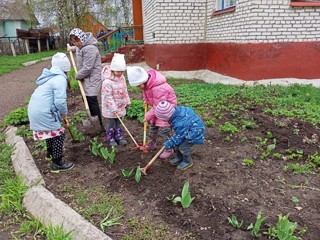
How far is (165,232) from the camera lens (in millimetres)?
2199

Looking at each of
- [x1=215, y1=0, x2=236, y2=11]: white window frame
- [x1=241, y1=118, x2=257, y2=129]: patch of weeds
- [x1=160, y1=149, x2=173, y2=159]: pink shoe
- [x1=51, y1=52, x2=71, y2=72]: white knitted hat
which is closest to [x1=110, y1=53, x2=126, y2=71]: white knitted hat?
[x1=51, y1=52, x2=71, y2=72]: white knitted hat

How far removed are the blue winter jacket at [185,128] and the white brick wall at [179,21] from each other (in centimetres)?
598

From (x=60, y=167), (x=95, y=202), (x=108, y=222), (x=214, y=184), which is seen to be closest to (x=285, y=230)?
(x=214, y=184)

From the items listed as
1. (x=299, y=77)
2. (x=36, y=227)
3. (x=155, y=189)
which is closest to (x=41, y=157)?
(x=36, y=227)

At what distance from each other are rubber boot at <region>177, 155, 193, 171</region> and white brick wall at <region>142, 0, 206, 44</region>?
Answer: 19.5 ft

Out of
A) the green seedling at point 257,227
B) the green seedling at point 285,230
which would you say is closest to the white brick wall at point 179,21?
the green seedling at point 257,227

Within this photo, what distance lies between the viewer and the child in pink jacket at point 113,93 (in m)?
3.46

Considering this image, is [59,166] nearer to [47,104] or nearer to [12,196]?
[12,196]

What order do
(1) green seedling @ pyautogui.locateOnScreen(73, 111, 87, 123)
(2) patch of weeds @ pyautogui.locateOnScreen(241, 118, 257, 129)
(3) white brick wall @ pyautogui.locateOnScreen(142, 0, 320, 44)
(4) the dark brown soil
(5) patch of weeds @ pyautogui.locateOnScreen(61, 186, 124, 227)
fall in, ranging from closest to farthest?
(4) the dark brown soil
(5) patch of weeds @ pyautogui.locateOnScreen(61, 186, 124, 227)
(2) patch of weeds @ pyautogui.locateOnScreen(241, 118, 257, 129)
(1) green seedling @ pyautogui.locateOnScreen(73, 111, 87, 123)
(3) white brick wall @ pyautogui.locateOnScreen(142, 0, 320, 44)

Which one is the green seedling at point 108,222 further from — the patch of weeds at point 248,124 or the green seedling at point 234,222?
the patch of weeds at point 248,124

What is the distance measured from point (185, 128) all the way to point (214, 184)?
65cm

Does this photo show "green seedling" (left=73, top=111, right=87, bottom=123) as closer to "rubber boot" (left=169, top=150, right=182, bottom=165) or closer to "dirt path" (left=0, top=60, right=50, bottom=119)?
"dirt path" (left=0, top=60, right=50, bottom=119)

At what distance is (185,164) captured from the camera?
10.1 feet

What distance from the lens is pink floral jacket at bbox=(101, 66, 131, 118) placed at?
141 inches
